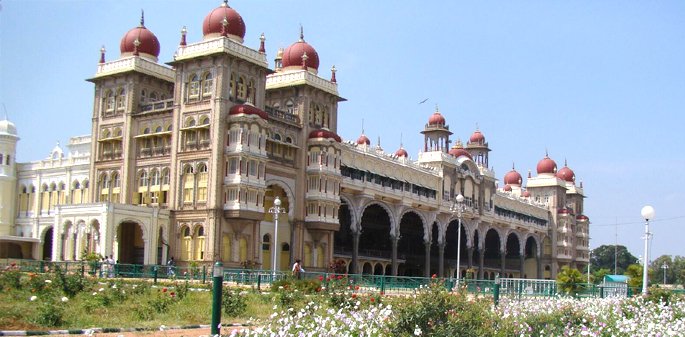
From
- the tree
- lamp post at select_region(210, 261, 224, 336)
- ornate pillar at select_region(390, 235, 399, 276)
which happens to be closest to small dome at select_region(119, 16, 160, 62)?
ornate pillar at select_region(390, 235, 399, 276)

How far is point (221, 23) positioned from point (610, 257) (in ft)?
473

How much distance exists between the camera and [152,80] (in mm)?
52062

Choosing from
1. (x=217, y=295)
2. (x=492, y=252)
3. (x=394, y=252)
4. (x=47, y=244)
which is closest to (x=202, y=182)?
(x=47, y=244)

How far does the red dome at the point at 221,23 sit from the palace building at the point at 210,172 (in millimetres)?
93

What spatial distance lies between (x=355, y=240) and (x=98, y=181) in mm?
19006

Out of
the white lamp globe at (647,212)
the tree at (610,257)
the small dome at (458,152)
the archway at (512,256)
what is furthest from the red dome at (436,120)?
the tree at (610,257)

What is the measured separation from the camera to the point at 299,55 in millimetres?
54219

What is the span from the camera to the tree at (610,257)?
170 m

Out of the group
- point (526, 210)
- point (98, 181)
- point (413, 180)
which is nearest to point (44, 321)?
point (98, 181)

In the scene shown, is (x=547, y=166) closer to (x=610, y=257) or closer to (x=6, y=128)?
(x=6, y=128)

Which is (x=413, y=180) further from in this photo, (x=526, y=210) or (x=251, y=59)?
(x=526, y=210)

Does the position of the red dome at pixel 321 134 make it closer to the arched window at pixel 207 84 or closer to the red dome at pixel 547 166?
the arched window at pixel 207 84

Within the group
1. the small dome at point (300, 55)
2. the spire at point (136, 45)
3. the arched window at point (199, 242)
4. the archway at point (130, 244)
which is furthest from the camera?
the small dome at point (300, 55)

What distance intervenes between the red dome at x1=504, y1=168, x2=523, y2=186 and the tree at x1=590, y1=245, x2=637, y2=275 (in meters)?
77.4
